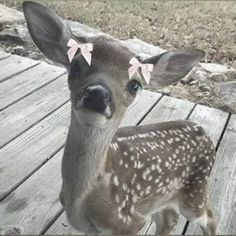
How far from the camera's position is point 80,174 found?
92.4 inches

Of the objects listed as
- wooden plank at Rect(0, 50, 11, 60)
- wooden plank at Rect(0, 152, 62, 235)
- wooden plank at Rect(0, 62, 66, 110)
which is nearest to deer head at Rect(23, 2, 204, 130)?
wooden plank at Rect(0, 152, 62, 235)

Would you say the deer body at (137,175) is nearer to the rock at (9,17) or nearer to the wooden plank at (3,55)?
the wooden plank at (3,55)

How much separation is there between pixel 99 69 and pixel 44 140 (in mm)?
1743

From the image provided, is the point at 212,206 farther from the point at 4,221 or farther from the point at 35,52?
the point at 35,52

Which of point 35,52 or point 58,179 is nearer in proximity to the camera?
point 58,179

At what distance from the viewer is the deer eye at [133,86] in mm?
2230

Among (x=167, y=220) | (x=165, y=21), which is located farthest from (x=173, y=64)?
(x=165, y=21)

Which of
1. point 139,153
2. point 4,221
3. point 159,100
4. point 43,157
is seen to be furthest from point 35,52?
point 139,153

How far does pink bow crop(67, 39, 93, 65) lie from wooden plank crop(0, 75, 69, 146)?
5.39 ft

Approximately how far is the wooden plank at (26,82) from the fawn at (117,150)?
179cm

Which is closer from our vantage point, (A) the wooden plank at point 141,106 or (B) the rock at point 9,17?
(A) the wooden plank at point 141,106

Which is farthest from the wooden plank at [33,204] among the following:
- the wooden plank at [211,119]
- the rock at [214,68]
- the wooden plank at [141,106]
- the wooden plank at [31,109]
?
the rock at [214,68]

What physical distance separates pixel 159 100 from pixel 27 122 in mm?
1174

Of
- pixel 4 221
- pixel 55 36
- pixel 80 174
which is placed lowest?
pixel 4 221
